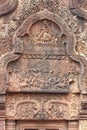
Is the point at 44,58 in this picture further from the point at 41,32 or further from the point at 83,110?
the point at 83,110

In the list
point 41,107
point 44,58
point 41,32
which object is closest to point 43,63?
point 44,58

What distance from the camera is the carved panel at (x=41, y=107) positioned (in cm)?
739

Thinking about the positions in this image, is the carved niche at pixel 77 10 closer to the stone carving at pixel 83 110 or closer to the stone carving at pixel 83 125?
the stone carving at pixel 83 110

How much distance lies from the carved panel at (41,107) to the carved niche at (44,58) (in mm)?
191

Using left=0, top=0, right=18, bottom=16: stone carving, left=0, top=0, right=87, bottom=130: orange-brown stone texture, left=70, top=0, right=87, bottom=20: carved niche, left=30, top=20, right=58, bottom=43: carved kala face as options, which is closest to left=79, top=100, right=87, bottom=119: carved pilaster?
left=0, top=0, right=87, bottom=130: orange-brown stone texture

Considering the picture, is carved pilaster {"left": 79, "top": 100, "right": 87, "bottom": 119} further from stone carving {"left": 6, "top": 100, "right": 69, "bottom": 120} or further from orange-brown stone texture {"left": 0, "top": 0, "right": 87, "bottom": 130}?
stone carving {"left": 6, "top": 100, "right": 69, "bottom": 120}

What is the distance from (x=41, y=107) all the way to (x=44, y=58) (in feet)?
2.95

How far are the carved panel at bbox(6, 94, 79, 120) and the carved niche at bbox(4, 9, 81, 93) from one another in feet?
0.63

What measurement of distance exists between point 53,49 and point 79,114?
1.28m

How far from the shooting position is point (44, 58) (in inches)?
293

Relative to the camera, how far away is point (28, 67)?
24.3ft

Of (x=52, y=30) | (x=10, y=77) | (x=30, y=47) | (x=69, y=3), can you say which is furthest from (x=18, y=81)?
(x=69, y=3)

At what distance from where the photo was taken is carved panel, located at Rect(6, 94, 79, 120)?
24.2 ft

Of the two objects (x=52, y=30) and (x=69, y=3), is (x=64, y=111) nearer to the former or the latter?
(x=52, y=30)
